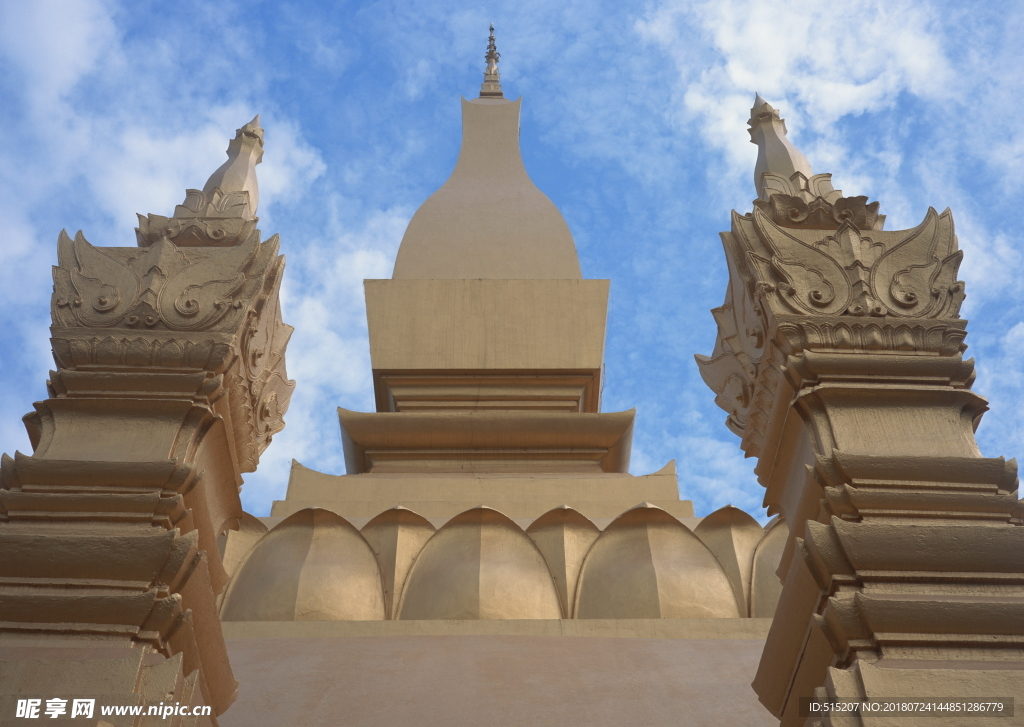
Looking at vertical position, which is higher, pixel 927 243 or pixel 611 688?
Answer: pixel 927 243

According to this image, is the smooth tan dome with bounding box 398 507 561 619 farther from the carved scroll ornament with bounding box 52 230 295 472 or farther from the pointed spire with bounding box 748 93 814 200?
the pointed spire with bounding box 748 93 814 200

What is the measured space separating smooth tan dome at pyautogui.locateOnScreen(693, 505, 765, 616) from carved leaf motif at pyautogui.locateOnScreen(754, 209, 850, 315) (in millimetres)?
3196

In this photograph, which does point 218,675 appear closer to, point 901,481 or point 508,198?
point 901,481

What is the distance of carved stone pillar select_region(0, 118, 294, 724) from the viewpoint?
175 inches

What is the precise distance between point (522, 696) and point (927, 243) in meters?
3.23

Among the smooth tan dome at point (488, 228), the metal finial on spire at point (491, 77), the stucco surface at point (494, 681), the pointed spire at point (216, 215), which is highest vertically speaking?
the metal finial on spire at point (491, 77)

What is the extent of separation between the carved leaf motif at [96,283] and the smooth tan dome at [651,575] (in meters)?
4.01

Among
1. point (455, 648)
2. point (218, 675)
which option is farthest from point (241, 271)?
point (455, 648)

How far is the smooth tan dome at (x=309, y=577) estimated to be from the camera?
7918 millimetres

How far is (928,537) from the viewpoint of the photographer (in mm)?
4652

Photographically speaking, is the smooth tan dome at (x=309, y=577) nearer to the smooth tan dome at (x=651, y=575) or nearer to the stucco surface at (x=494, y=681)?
the stucco surface at (x=494, y=681)

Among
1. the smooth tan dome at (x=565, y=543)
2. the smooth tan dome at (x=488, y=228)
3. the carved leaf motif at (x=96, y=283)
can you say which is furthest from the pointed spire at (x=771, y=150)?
the smooth tan dome at (x=488, y=228)

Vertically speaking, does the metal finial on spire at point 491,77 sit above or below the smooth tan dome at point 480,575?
above

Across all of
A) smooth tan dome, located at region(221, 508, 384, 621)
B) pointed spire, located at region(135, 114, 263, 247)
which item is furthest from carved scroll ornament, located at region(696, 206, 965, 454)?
smooth tan dome, located at region(221, 508, 384, 621)
